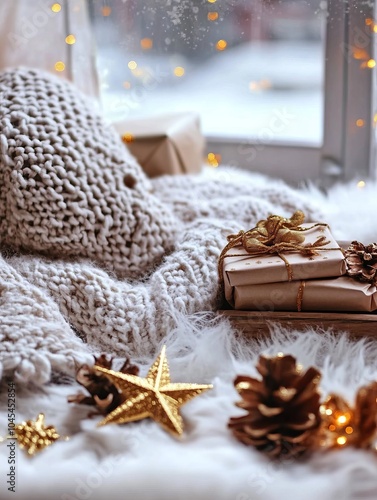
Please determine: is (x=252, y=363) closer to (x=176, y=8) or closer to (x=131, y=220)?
(x=131, y=220)

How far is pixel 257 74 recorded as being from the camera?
5.79 feet

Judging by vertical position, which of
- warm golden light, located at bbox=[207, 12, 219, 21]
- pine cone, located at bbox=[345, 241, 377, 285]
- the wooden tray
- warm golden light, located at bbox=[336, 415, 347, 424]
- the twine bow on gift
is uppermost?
warm golden light, located at bbox=[207, 12, 219, 21]

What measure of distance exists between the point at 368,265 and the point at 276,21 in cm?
81

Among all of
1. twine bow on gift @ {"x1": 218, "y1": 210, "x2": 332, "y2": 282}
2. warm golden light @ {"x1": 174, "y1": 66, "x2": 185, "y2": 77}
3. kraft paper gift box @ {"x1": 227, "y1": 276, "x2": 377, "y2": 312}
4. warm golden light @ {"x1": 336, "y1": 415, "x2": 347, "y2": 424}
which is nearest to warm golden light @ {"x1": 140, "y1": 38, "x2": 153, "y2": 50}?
warm golden light @ {"x1": 174, "y1": 66, "x2": 185, "y2": 77}

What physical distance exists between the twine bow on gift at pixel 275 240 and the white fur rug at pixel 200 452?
4.5 inches

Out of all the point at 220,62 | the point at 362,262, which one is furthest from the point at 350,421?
the point at 220,62

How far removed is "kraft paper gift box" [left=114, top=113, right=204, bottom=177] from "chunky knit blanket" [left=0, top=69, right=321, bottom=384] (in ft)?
0.85

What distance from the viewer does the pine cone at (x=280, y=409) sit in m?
0.74

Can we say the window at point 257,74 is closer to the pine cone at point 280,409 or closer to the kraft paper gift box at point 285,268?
the kraft paper gift box at point 285,268

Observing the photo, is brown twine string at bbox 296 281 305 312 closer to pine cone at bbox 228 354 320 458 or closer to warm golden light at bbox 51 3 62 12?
pine cone at bbox 228 354 320 458

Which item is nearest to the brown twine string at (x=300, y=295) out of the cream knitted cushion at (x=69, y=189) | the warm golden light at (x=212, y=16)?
the cream knitted cushion at (x=69, y=189)

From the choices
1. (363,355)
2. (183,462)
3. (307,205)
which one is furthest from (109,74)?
(183,462)

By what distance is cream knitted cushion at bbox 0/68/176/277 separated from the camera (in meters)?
1.04

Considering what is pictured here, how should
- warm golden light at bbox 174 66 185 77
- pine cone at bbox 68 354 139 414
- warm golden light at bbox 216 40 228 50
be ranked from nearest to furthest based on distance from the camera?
1. pine cone at bbox 68 354 139 414
2. warm golden light at bbox 216 40 228 50
3. warm golden light at bbox 174 66 185 77
